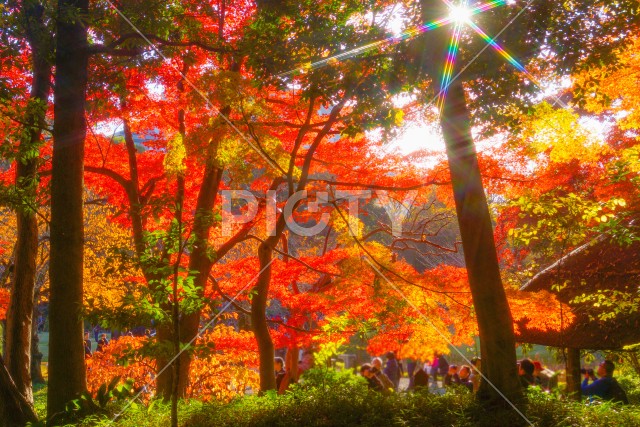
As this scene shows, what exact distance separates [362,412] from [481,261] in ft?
6.89

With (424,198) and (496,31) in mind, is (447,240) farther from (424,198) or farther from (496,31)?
(496,31)

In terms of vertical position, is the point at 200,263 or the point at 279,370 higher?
the point at 200,263

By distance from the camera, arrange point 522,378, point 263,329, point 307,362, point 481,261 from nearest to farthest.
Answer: point 481,261, point 522,378, point 307,362, point 263,329

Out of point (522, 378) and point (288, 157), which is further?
point (288, 157)

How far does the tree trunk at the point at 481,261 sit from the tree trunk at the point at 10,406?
576 cm

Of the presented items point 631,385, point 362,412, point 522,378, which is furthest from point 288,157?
point 631,385

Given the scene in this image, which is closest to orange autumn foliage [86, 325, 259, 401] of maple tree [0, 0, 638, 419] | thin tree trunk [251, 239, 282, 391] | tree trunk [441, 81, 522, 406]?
maple tree [0, 0, 638, 419]

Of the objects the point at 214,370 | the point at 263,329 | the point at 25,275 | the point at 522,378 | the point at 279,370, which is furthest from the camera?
the point at 214,370

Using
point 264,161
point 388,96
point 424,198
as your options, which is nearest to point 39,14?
point 264,161

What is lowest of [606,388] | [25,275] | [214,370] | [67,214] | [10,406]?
[214,370]

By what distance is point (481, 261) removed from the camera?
544 cm

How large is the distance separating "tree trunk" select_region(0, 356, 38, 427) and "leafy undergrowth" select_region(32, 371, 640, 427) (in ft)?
4.52

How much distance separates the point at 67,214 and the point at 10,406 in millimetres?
2585

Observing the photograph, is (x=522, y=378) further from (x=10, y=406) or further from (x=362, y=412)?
(x=10, y=406)
